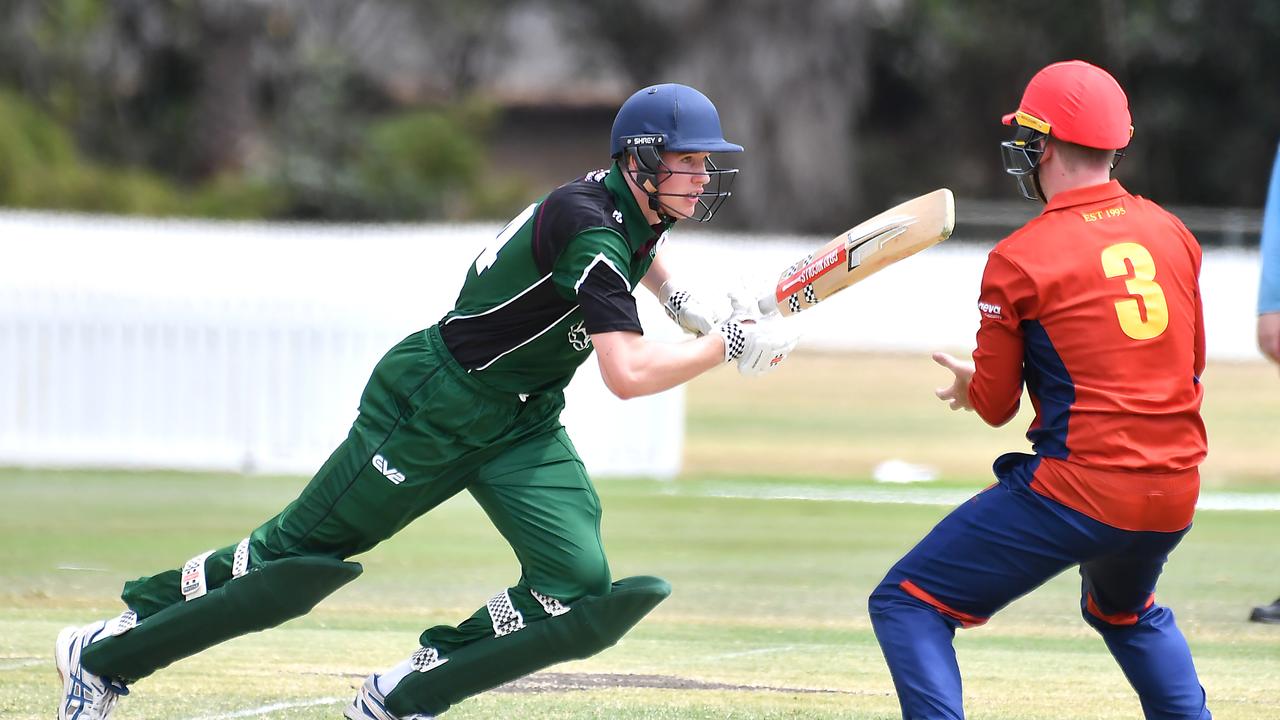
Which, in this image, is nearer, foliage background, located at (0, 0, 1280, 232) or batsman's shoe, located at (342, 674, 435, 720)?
batsman's shoe, located at (342, 674, 435, 720)

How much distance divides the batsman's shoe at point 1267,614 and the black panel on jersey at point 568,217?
172 inches

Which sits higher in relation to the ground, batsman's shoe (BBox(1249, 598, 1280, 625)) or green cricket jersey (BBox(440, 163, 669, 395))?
green cricket jersey (BBox(440, 163, 669, 395))

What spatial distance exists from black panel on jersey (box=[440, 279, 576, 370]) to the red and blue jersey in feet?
4.30

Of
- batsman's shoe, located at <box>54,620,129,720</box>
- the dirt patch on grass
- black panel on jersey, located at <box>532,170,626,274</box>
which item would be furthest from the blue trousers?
batsman's shoe, located at <box>54,620,129,720</box>

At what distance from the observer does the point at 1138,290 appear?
4695 mm

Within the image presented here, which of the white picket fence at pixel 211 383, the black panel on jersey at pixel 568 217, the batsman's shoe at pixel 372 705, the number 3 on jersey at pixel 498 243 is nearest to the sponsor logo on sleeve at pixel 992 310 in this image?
the black panel on jersey at pixel 568 217

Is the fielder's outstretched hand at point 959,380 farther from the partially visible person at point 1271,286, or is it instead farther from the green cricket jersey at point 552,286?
the partially visible person at point 1271,286

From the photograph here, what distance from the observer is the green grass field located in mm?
6270

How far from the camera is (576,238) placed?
5.09 m

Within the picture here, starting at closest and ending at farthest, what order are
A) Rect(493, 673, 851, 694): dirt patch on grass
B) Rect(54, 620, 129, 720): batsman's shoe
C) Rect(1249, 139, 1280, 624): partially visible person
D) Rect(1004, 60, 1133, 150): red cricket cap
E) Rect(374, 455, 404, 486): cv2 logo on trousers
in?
Rect(1004, 60, 1133, 150): red cricket cap
Rect(374, 455, 404, 486): cv2 logo on trousers
Rect(54, 620, 129, 720): batsman's shoe
Rect(493, 673, 851, 694): dirt patch on grass
Rect(1249, 139, 1280, 624): partially visible person

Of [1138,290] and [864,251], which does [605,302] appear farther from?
[1138,290]

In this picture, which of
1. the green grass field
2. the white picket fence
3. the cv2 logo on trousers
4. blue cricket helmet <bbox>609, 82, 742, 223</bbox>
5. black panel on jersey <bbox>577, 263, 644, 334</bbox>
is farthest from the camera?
the white picket fence

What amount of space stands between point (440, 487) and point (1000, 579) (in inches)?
69.3

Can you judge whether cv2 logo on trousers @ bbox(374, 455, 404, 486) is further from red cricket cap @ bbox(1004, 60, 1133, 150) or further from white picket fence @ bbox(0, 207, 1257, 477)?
white picket fence @ bbox(0, 207, 1257, 477)
